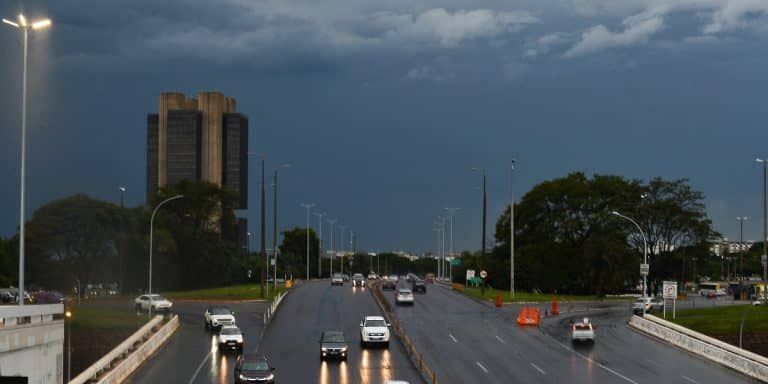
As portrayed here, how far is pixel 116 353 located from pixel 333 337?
10.5m

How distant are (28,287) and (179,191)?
39.7 metres

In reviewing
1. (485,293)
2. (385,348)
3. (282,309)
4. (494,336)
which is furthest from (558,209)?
(385,348)

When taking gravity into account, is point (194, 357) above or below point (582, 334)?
below

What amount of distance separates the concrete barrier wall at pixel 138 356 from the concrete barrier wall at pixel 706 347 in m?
27.7

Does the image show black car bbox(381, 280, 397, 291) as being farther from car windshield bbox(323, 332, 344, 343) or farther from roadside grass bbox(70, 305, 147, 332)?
car windshield bbox(323, 332, 344, 343)

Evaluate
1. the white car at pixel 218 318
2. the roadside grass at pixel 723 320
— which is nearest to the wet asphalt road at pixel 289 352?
the white car at pixel 218 318

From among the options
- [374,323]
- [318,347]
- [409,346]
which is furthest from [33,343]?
[374,323]

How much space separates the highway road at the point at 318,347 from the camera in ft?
141

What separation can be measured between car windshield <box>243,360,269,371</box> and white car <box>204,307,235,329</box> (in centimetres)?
2253

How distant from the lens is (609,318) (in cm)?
7800

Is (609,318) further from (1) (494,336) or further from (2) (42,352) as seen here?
(2) (42,352)

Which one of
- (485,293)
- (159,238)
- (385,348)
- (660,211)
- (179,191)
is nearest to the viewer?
(385,348)

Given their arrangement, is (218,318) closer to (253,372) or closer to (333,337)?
(333,337)

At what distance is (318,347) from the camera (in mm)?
54688
